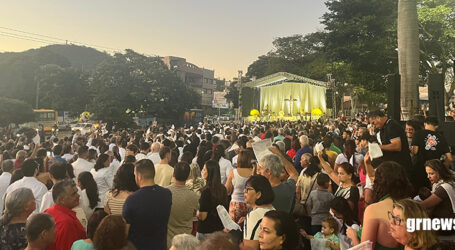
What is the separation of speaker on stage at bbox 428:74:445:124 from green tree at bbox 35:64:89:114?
48008 millimetres

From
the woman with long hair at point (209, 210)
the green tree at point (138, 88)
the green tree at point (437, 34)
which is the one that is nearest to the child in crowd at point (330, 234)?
the woman with long hair at point (209, 210)

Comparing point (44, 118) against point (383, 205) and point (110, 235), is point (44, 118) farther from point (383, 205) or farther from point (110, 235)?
point (383, 205)

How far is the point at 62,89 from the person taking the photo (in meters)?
49.7

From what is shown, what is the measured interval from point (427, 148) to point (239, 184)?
9.75 feet

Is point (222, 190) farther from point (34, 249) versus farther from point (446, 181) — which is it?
point (446, 181)

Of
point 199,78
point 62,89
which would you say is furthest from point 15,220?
point 199,78

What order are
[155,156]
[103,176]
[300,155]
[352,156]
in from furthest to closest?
1. [155,156]
2. [300,155]
3. [352,156]
4. [103,176]

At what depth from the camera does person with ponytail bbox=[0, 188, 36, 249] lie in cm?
325

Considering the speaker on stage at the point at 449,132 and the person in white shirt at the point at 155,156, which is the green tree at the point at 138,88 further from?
the speaker on stage at the point at 449,132

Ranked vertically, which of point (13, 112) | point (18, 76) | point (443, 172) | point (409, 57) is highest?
point (18, 76)

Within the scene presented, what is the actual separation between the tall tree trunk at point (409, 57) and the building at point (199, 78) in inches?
2603

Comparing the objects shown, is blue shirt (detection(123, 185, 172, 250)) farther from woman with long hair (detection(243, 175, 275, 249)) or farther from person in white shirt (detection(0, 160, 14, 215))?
person in white shirt (detection(0, 160, 14, 215))

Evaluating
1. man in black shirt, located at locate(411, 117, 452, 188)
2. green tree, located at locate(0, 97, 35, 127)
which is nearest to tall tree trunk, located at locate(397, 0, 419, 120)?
man in black shirt, located at locate(411, 117, 452, 188)

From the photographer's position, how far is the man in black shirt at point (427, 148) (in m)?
4.91
